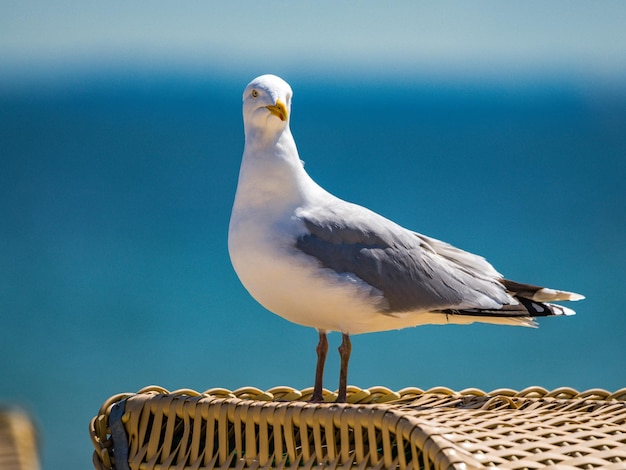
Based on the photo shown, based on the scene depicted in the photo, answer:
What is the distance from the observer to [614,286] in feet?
18.7

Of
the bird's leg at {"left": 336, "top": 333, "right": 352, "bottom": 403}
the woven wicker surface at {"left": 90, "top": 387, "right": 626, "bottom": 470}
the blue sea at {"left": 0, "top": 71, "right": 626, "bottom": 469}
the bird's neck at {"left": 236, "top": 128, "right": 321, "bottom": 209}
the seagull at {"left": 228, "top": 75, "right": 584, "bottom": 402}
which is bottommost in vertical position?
the woven wicker surface at {"left": 90, "top": 387, "right": 626, "bottom": 470}

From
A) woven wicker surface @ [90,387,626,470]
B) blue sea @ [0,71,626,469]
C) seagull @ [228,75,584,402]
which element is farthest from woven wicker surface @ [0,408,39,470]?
blue sea @ [0,71,626,469]

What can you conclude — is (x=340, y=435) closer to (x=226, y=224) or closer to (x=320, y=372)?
(x=320, y=372)

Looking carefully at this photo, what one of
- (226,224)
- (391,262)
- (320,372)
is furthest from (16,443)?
(226,224)

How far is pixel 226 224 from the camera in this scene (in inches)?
258

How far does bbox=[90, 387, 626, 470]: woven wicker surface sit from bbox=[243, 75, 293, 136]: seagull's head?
469 mm

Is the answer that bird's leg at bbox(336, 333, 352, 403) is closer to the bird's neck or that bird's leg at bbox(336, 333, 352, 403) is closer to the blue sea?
the bird's neck

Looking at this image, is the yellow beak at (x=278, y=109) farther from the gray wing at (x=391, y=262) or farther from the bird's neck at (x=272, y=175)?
the gray wing at (x=391, y=262)

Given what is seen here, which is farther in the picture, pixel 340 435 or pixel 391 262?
pixel 391 262

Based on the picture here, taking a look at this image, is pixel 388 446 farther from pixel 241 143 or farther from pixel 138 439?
pixel 241 143

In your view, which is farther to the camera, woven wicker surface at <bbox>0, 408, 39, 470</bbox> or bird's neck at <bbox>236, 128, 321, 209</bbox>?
bird's neck at <bbox>236, 128, 321, 209</bbox>

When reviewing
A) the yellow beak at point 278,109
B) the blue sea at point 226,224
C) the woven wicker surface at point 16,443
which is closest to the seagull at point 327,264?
the yellow beak at point 278,109

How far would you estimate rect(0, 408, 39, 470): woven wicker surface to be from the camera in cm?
152

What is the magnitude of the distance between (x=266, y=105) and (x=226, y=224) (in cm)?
494
